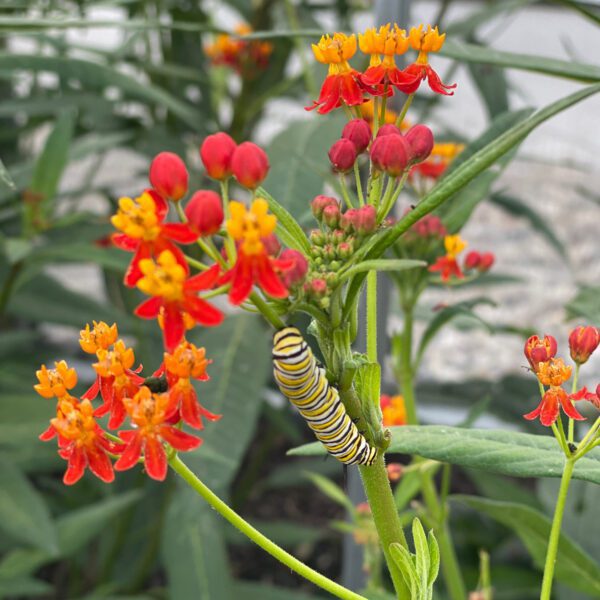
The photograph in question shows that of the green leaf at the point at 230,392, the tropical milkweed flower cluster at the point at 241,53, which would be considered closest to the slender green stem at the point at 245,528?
the green leaf at the point at 230,392

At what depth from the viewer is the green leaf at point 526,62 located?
621 mm

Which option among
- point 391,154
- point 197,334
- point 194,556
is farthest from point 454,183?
point 197,334

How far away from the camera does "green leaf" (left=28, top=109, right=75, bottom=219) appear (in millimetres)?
1099

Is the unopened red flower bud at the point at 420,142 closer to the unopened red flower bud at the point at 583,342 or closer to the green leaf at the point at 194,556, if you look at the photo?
the unopened red flower bud at the point at 583,342

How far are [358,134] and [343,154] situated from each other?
1cm

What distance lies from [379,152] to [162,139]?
38.5 inches

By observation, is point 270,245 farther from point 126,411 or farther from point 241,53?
point 241,53

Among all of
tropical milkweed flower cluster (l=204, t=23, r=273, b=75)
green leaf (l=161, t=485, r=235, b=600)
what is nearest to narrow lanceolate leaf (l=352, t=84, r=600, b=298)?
green leaf (l=161, t=485, r=235, b=600)

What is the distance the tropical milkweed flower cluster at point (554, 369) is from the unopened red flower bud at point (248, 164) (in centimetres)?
17

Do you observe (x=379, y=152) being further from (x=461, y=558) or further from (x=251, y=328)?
(x=461, y=558)

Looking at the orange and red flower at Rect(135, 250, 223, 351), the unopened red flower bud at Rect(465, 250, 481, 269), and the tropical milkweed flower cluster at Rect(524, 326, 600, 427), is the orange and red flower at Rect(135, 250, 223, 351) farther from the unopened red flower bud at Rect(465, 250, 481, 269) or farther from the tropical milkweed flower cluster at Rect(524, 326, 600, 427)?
the unopened red flower bud at Rect(465, 250, 481, 269)

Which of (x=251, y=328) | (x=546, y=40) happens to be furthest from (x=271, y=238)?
(x=546, y=40)

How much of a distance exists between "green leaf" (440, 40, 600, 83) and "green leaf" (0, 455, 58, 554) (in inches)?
26.4

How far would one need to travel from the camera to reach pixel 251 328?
111 cm
